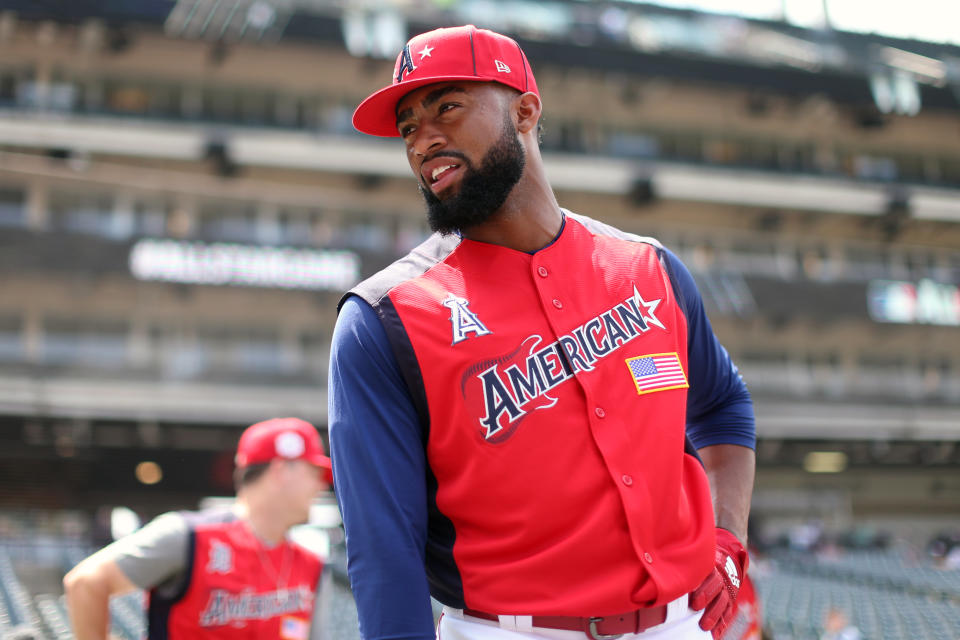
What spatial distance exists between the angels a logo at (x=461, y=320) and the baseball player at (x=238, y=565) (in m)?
1.94

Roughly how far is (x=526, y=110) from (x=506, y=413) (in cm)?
70

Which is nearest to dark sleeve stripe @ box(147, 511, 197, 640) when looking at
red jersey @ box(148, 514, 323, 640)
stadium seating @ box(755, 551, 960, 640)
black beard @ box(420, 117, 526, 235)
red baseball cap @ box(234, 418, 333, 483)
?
red jersey @ box(148, 514, 323, 640)

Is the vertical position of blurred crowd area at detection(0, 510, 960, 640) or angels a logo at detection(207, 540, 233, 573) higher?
angels a logo at detection(207, 540, 233, 573)

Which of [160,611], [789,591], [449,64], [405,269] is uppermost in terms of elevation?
[449,64]

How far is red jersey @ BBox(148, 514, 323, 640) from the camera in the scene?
3.50 m

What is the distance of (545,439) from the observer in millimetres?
1750

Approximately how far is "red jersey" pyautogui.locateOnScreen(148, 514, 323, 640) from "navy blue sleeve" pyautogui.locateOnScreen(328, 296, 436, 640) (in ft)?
6.80

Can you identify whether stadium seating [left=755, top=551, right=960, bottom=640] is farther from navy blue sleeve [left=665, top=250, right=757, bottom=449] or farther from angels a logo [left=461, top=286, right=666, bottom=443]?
angels a logo [left=461, top=286, right=666, bottom=443]

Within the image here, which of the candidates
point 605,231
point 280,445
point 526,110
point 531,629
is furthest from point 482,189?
point 280,445

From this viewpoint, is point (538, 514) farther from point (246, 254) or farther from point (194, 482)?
point (194, 482)

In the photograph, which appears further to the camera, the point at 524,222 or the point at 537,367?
the point at 524,222

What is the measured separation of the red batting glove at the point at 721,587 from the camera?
1887 mm

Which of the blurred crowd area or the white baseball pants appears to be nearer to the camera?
the white baseball pants

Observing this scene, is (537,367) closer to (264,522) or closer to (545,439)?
(545,439)
